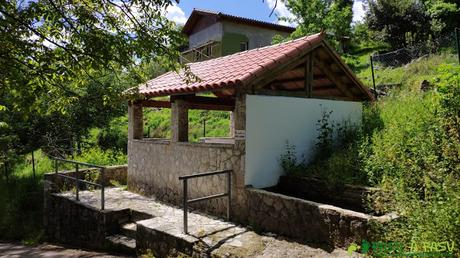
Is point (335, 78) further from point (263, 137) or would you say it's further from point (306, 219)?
point (306, 219)

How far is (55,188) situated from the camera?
980cm

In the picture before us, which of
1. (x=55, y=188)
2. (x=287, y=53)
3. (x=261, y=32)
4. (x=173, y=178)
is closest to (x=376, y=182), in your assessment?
(x=287, y=53)

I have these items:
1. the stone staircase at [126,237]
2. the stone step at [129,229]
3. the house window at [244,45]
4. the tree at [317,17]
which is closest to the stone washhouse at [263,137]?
the stone staircase at [126,237]

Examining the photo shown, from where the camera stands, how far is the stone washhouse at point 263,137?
5.74 meters

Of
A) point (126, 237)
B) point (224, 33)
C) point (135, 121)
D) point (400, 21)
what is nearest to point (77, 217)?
point (126, 237)

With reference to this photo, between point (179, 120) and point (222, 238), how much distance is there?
3.21 metres

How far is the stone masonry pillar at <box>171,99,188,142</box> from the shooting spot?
8.05 m

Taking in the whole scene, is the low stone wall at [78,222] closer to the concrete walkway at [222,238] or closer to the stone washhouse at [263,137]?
the concrete walkway at [222,238]

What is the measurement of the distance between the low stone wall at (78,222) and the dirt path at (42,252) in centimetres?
35

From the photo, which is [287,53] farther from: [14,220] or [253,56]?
[14,220]

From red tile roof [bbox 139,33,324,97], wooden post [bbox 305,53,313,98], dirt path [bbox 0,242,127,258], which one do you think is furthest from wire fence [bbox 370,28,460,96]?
dirt path [bbox 0,242,127,258]

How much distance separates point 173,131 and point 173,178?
1.10 metres

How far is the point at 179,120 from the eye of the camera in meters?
8.07

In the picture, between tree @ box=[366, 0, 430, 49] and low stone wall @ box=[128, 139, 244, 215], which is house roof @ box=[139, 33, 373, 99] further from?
tree @ box=[366, 0, 430, 49]
